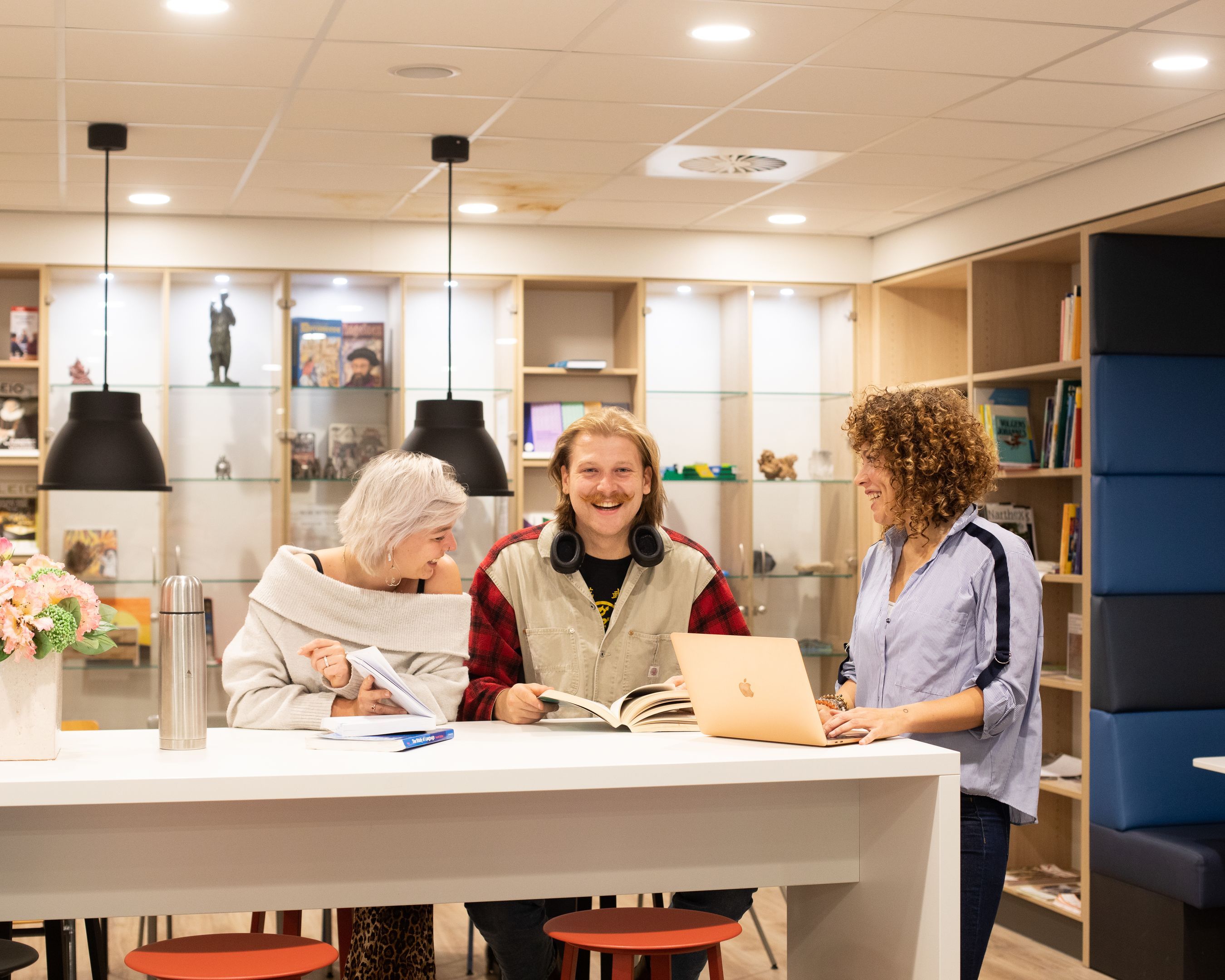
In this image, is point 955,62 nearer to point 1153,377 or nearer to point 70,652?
point 1153,377

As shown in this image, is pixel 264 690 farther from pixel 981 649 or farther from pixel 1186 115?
pixel 1186 115

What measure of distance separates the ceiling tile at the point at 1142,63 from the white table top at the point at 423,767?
1977mm

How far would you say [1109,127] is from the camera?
4.16 metres

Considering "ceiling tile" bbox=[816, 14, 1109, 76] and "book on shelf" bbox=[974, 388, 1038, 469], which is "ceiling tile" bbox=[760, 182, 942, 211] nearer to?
"book on shelf" bbox=[974, 388, 1038, 469]

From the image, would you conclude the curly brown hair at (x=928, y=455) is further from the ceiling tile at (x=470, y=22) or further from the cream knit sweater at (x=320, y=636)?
the ceiling tile at (x=470, y=22)

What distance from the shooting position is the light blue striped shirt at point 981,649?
2.49 m

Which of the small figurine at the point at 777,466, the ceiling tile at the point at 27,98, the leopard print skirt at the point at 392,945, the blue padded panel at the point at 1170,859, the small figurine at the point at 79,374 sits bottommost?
the blue padded panel at the point at 1170,859

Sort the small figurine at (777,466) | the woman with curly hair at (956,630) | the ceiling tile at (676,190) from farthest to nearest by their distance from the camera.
Answer: 1. the small figurine at (777,466)
2. the ceiling tile at (676,190)
3. the woman with curly hair at (956,630)

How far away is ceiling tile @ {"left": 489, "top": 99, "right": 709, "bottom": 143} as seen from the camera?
396cm

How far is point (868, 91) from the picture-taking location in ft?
12.4

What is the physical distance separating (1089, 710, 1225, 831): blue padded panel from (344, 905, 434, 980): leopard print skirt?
253 cm

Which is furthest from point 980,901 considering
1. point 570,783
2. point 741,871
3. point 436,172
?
point 436,172

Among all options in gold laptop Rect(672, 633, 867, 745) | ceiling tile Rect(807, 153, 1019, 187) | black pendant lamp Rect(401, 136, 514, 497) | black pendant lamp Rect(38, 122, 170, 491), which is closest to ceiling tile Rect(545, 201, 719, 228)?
ceiling tile Rect(807, 153, 1019, 187)

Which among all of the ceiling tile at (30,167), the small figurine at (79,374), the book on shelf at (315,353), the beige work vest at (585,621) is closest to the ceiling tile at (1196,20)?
the beige work vest at (585,621)
